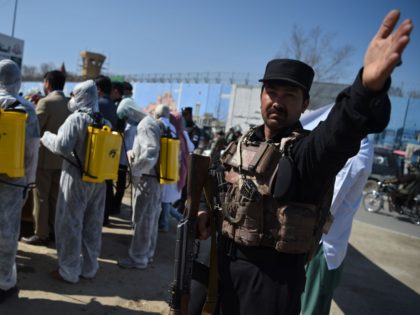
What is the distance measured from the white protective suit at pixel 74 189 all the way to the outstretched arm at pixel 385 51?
9.53 ft

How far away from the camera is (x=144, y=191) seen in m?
4.40

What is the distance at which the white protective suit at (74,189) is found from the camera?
3623mm

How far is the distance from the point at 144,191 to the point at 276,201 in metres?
2.80

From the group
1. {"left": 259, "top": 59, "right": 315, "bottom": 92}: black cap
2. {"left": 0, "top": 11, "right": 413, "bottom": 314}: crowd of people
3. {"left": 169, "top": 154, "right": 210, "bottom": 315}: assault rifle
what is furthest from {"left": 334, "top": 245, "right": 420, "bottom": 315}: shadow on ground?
{"left": 259, "top": 59, "right": 315, "bottom": 92}: black cap

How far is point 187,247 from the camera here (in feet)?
6.59

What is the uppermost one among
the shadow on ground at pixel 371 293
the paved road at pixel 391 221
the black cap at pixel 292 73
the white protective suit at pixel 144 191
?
the black cap at pixel 292 73

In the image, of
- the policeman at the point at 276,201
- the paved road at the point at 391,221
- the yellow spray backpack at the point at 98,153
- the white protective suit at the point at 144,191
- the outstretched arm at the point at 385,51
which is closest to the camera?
the outstretched arm at the point at 385,51

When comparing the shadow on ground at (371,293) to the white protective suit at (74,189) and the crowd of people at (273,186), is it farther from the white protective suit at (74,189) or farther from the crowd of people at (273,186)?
the white protective suit at (74,189)

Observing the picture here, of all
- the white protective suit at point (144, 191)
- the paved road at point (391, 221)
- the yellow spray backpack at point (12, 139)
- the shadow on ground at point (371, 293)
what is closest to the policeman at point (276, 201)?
the yellow spray backpack at point (12, 139)

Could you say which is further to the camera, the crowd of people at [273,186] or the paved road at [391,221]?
the paved road at [391,221]

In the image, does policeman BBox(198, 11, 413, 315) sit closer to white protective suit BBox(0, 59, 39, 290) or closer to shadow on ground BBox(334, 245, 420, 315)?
white protective suit BBox(0, 59, 39, 290)

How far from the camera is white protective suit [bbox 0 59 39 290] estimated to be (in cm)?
315

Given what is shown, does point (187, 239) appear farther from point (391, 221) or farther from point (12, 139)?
point (391, 221)

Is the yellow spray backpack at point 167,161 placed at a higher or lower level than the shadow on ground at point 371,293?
higher
